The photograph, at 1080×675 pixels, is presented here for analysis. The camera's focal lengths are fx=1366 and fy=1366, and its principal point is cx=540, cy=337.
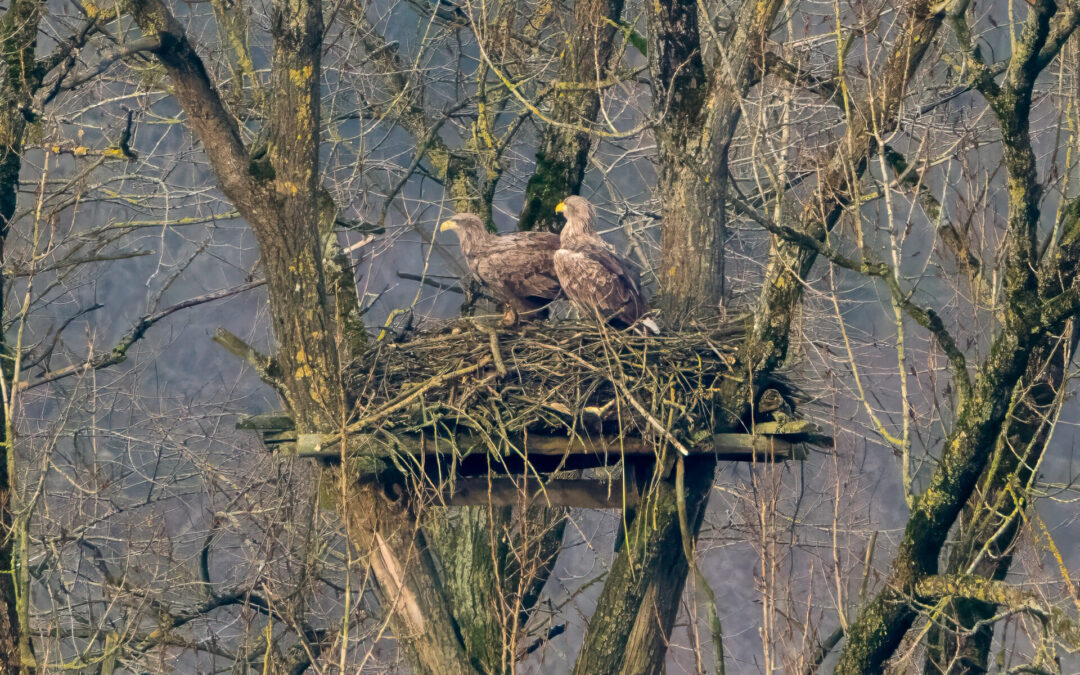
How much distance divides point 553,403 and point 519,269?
1507 mm

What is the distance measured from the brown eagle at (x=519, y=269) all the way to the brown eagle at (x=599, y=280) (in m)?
0.12

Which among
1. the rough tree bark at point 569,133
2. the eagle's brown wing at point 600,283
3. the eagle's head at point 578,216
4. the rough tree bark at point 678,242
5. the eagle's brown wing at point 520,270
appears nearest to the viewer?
the rough tree bark at point 678,242

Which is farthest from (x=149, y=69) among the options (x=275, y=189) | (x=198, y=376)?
(x=198, y=376)

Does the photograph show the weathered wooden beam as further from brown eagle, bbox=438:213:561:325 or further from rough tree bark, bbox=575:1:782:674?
brown eagle, bbox=438:213:561:325

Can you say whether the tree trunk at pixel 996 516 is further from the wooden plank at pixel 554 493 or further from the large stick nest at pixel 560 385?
the wooden plank at pixel 554 493

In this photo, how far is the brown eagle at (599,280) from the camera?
7277 mm

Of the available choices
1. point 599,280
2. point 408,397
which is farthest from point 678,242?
point 408,397

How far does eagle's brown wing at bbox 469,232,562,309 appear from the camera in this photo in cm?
773

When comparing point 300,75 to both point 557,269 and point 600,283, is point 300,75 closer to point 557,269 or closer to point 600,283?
point 557,269

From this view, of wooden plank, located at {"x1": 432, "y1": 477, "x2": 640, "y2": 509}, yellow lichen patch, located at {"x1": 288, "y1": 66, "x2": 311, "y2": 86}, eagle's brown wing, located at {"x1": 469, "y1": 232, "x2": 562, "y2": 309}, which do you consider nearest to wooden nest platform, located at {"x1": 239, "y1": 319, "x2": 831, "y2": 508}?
wooden plank, located at {"x1": 432, "y1": 477, "x2": 640, "y2": 509}

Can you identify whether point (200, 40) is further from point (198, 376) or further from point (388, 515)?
point (198, 376)

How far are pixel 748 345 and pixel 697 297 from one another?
96cm

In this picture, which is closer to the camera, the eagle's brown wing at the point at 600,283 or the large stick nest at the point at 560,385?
the large stick nest at the point at 560,385

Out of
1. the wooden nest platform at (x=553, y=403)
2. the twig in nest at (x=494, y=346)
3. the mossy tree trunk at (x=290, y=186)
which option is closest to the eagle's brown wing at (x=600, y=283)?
the wooden nest platform at (x=553, y=403)
